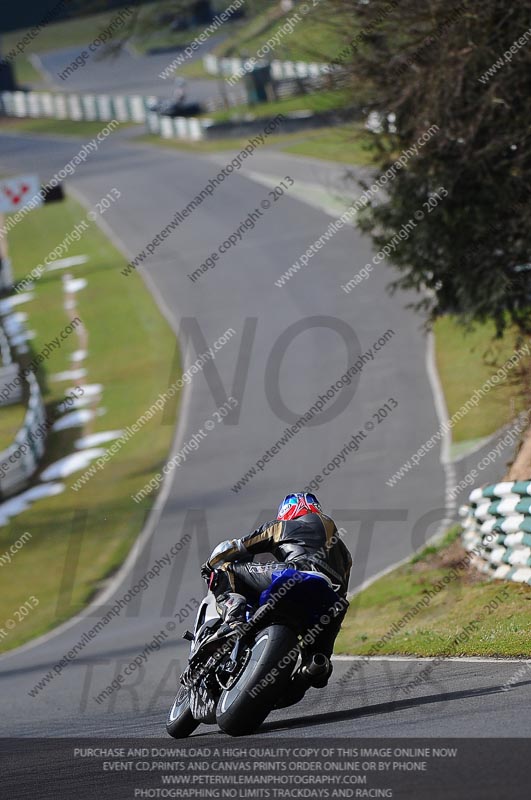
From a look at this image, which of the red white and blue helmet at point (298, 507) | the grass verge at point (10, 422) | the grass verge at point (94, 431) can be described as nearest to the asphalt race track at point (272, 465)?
the grass verge at point (94, 431)

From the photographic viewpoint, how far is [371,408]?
81.2ft

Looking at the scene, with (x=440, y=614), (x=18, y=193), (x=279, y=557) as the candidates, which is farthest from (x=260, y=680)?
(x=18, y=193)

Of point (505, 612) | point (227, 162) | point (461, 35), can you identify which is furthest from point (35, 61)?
point (505, 612)

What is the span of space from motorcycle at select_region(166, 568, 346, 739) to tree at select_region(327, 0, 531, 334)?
11.0 metres

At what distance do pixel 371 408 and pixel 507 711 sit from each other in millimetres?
18235

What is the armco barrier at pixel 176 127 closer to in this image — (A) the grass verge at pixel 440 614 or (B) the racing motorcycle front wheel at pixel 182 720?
(A) the grass verge at pixel 440 614

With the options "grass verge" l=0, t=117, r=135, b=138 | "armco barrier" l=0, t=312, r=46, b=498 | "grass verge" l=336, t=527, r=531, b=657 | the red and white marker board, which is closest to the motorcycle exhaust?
"grass verge" l=336, t=527, r=531, b=657

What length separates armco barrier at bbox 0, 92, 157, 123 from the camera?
6869 centimetres

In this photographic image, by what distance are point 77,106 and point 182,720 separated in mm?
68748

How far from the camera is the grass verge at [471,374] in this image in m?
22.3

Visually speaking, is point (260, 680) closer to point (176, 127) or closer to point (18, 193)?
point (18, 193)

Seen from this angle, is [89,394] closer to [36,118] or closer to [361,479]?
[361,479]

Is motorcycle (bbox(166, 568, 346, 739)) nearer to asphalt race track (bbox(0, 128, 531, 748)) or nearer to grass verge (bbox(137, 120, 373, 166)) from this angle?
asphalt race track (bbox(0, 128, 531, 748))

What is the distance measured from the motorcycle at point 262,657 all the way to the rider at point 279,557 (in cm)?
13
